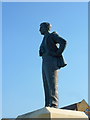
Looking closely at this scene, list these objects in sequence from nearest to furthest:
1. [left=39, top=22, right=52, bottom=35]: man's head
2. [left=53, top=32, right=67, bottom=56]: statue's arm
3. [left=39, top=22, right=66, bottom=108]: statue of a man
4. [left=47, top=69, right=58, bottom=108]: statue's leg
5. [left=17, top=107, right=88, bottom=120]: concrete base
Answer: [left=17, top=107, right=88, bottom=120]: concrete base < [left=47, top=69, right=58, bottom=108]: statue's leg < [left=39, top=22, right=66, bottom=108]: statue of a man < [left=53, top=32, right=67, bottom=56]: statue's arm < [left=39, top=22, right=52, bottom=35]: man's head

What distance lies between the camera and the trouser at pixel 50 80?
845 centimetres

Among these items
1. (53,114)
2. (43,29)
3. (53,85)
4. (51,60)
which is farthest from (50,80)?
(43,29)

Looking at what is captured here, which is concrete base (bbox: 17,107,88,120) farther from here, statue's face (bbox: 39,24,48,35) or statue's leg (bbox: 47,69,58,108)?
statue's face (bbox: 39,24,48,35)

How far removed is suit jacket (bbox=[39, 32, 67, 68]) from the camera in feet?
29.3

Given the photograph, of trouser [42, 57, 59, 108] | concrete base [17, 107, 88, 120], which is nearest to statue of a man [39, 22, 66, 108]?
trouser [42, 57, 59, 108]

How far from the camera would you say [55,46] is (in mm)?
9188

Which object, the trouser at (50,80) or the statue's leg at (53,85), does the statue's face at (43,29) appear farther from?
the statue's leg at (53,85)

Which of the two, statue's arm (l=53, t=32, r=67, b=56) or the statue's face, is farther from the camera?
the statue's face

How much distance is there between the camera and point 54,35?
9.15 meters

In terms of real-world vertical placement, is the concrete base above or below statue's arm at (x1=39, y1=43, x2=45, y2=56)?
below

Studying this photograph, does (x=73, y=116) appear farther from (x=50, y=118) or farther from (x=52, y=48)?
(x=52, y=48)

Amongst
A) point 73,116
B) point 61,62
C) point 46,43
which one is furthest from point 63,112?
point 46,43

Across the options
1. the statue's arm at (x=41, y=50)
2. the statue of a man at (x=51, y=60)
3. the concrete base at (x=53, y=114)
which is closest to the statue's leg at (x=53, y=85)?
the statue of a man at (x=51, y=60)

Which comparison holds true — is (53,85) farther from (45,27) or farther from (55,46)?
(45,27)
